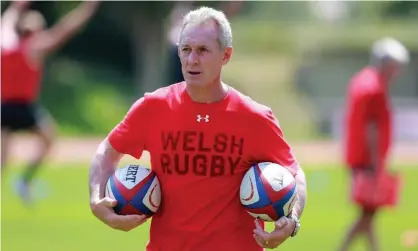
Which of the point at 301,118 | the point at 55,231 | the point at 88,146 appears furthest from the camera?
the point at 301,118

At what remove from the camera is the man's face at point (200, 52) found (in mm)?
5023

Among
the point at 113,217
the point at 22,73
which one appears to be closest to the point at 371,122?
the point at 113,217

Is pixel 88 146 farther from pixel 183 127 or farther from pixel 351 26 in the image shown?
pixel 183 127

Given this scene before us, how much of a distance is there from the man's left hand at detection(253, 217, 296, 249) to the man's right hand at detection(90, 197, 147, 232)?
58 cm

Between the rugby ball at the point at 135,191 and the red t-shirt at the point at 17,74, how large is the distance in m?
8.95

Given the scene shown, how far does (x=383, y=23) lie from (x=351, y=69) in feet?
14.8

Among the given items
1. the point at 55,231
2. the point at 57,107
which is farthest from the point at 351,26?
the point at 55,231

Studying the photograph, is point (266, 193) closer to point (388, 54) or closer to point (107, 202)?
point (107, 202)

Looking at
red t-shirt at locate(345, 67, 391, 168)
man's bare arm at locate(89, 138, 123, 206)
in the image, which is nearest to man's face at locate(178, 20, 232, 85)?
man's bare arm at locate(89, 138, 123, 206)

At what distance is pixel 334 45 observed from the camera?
44031 mm

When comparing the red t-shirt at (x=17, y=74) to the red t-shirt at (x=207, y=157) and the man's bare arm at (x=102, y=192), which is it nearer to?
the man's bare arm at (x=102, y=192)

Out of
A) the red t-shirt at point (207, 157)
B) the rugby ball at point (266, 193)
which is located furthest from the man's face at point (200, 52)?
the rugby ball at point (266, 193)

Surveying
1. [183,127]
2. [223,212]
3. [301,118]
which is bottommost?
[301,118]

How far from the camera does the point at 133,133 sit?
5.30 meters
